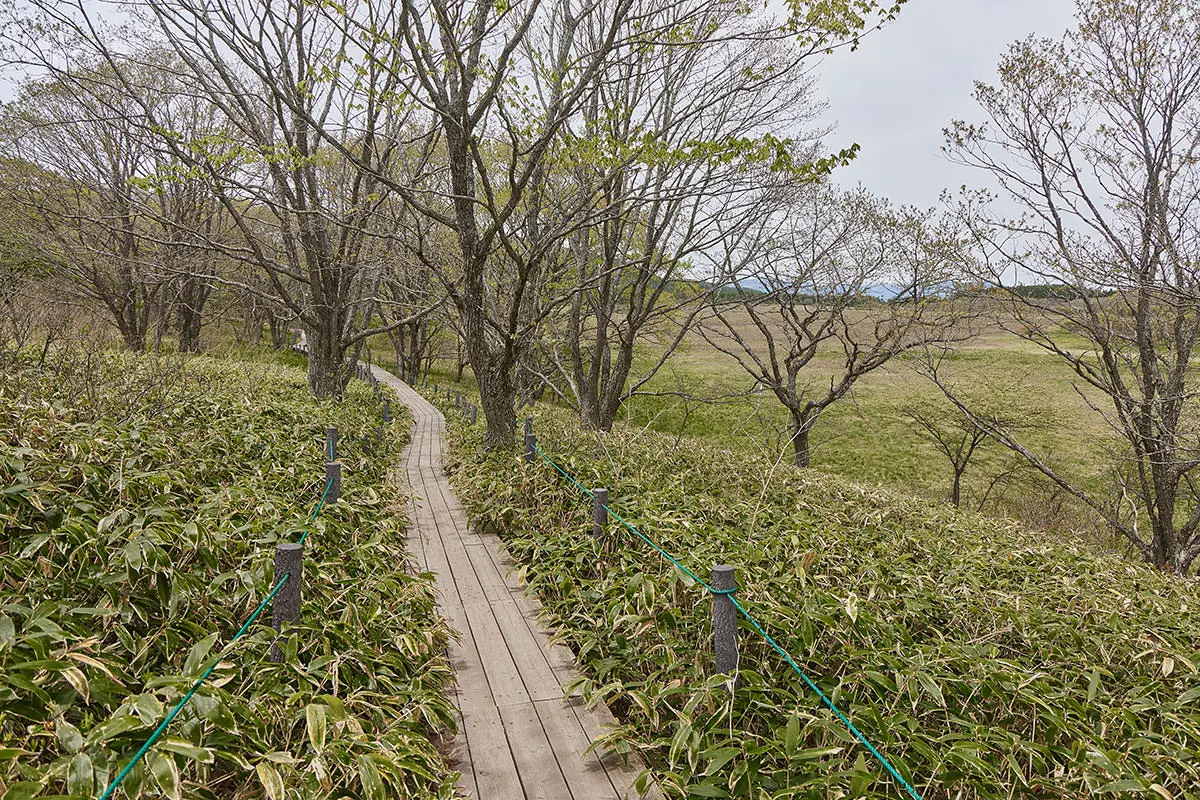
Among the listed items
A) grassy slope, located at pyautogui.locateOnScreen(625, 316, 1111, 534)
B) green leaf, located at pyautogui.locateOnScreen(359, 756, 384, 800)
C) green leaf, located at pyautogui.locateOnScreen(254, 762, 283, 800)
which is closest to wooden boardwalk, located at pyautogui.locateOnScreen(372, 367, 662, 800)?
green leaf, located at pyautogui.locateOnScreen(359, 756, 384, 800)

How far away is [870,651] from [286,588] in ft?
10.8

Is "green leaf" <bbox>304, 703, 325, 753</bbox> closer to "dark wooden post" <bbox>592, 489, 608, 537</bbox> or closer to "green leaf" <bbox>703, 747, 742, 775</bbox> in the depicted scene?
"green leaf" <bbox>703, 747, 742, 775</bbox>

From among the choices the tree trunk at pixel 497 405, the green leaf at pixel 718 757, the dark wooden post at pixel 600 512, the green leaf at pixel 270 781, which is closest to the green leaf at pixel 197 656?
the green leaf at pixel 270 781

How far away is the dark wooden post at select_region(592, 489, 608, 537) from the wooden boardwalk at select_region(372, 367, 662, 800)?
0.82m

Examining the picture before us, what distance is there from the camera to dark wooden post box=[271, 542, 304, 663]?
9.87 feet

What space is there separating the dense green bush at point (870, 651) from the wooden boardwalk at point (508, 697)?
0.60 ft

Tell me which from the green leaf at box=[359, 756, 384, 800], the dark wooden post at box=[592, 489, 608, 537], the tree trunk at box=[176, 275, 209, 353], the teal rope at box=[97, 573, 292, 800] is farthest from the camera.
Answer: the tree trunk at box=[176, 275, 209, 353]

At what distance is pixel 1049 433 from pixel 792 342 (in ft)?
44.2

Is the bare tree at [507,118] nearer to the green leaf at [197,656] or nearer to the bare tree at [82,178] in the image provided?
the green leaf at [197,656]

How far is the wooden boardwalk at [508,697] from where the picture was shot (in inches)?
113

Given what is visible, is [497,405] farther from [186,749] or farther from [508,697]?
[186,749]

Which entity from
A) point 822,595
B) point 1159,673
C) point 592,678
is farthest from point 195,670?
point 1159,673

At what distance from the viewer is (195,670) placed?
2.55 metres

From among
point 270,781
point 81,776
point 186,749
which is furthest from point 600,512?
point 81,776
